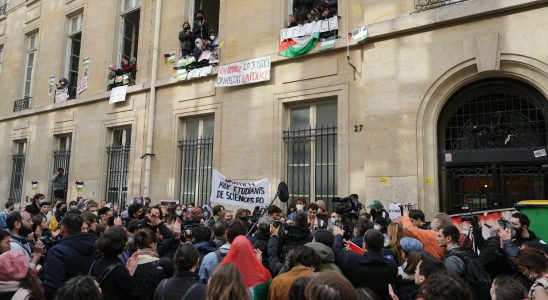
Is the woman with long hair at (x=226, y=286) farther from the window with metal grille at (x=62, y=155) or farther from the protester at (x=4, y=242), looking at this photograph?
the window with metal grille at (x=62, y=155)

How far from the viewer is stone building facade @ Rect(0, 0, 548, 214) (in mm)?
7719

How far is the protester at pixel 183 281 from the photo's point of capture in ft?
10.0

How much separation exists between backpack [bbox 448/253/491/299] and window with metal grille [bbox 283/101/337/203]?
622 centimetres

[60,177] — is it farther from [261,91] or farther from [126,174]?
[261,91]

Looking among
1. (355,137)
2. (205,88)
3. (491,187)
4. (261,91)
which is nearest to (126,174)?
(205,88)

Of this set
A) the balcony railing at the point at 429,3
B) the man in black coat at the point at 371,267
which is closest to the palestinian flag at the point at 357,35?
the balcony railing at the point at 429,3

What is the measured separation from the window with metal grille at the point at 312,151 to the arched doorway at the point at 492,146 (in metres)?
2.60

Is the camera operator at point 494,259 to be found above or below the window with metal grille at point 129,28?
below

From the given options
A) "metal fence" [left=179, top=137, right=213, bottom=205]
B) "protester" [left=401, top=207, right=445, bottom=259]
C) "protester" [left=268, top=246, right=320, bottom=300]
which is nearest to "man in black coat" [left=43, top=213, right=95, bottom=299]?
"protester" [left=268, top=246, right=320, bottom=300]

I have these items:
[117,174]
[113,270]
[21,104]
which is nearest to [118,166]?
[117,174]

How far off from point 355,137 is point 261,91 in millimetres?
3039

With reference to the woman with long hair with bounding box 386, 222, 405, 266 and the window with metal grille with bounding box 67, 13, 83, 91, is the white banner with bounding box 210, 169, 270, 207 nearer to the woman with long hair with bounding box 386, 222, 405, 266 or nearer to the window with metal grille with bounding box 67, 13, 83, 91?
the woman with long hair with bounding box 386, 222, 405, 266

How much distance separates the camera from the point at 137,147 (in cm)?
1348

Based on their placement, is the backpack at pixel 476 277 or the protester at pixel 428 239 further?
the protester at pixel 428 239
